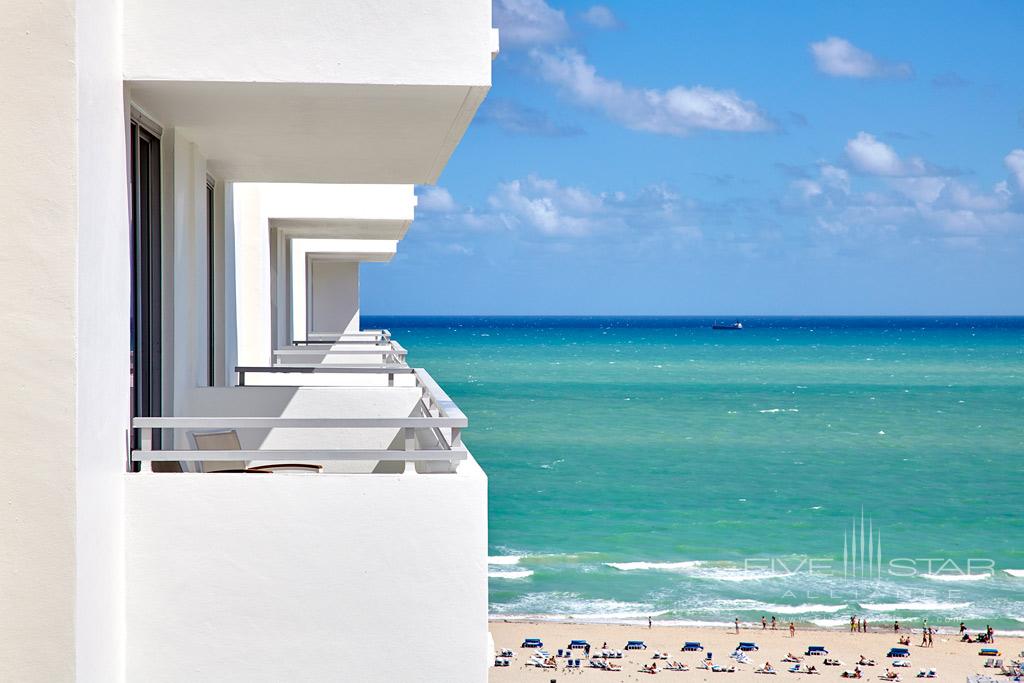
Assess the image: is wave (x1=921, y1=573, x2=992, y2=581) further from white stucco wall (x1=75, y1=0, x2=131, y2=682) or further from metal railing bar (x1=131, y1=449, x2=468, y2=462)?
white stucco wall (x1=75, y1=0, x2=131, y2=682)

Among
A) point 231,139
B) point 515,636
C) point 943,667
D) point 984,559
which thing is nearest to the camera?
point 231,139

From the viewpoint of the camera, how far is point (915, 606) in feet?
101

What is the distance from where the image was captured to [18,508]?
479 cm

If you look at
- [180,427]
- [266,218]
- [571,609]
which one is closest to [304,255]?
[266,218]

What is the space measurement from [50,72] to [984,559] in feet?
115

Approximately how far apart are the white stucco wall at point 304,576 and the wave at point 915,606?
2718 cm

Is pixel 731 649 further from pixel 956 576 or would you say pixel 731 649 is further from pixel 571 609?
pixel 956 576

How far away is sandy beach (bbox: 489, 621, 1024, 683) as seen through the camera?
2445 centimetres

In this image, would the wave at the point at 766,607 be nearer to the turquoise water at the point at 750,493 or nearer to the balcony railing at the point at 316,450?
the turquoise water at the point at 750,493

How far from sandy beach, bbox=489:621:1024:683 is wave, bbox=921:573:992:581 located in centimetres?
553

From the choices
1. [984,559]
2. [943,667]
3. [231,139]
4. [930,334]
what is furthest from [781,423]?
[930,334]

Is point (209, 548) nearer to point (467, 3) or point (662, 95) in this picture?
point (467, 3)

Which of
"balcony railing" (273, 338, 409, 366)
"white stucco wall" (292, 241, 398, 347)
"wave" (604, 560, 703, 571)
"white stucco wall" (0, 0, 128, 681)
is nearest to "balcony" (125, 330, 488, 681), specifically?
"white stucco wall" (0, 0, 128, 681)

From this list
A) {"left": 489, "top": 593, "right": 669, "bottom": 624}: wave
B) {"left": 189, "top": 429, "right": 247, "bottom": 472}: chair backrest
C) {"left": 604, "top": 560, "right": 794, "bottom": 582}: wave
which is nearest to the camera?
{"left": 189, "top": 429, "right": 247, "bottom": 472}: chair backrest
